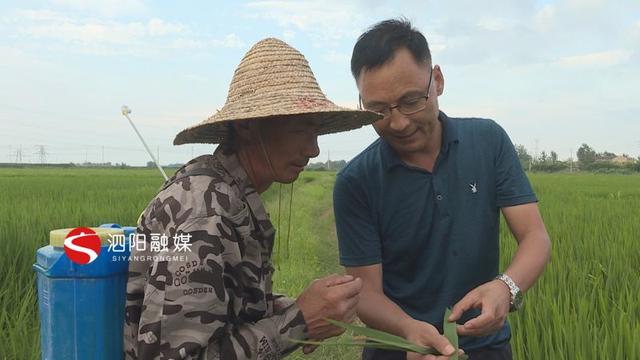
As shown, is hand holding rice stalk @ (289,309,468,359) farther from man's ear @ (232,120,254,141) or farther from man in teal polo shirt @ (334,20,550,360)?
man's ear @ (232,120,254,141)

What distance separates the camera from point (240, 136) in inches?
53.9

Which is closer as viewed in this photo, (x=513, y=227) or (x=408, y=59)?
(x=408, y=59)

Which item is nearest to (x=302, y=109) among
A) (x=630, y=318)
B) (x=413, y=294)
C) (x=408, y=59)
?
(x=408, y=59)

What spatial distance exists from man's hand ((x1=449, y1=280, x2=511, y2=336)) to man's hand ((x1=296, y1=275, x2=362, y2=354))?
10.4 inches

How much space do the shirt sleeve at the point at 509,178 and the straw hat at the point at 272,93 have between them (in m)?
0.44

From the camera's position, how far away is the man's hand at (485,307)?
135cm

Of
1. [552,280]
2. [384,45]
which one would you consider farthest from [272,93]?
[552,280]

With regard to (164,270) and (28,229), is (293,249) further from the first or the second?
(164,270)

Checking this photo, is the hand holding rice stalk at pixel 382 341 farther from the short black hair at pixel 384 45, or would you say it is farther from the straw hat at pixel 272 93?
the short black hair at pixel 384 45

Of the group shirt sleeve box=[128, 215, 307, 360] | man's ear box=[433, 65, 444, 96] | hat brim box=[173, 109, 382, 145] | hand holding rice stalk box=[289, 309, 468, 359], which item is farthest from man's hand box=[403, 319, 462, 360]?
man's ear box=[433, 65, 444, 96]

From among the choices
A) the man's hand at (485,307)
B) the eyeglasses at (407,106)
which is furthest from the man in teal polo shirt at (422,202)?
the man's hand at (485,307)

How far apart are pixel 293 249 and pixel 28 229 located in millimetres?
3013

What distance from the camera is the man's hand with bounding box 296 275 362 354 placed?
4.07 feet

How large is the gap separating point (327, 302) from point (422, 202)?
55 cm
